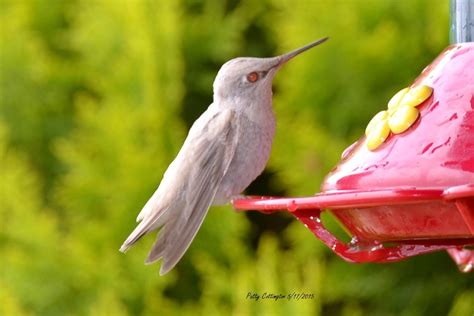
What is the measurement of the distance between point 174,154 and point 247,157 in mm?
829

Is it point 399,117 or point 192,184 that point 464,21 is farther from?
point 192,184

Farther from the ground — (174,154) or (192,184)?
(192,184)

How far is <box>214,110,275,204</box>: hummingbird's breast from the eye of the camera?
252cm

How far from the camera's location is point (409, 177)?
71.2 inches

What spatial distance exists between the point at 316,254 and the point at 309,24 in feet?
2.81

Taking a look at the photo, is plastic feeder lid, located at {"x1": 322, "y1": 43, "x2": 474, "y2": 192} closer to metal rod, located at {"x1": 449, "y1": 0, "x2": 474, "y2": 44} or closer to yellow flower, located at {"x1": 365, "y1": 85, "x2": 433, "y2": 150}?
yellow flower, located at {"x1": 365, "y1": 85, "x2": 433, "y2": 150}

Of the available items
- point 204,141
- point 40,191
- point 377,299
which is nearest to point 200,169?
point 204,141

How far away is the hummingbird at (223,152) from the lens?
7.84 ft

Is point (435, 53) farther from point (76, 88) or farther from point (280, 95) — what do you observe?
point (76, 88)

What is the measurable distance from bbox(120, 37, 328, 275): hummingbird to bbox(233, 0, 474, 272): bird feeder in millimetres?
342

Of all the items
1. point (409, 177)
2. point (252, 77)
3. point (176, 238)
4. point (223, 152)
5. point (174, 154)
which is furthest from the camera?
point (174, 154)

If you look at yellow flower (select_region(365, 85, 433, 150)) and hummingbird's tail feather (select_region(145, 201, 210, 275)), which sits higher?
yellow flower (select_region(365, 85, 433, 150))

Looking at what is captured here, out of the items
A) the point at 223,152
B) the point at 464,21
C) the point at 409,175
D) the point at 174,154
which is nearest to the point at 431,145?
the point at 409,175

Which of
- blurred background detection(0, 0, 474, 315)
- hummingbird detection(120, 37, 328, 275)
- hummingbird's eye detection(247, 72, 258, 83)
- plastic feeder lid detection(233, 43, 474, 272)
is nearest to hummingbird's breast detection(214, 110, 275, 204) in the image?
hummingbird detection(120, 37, 328, 275)
